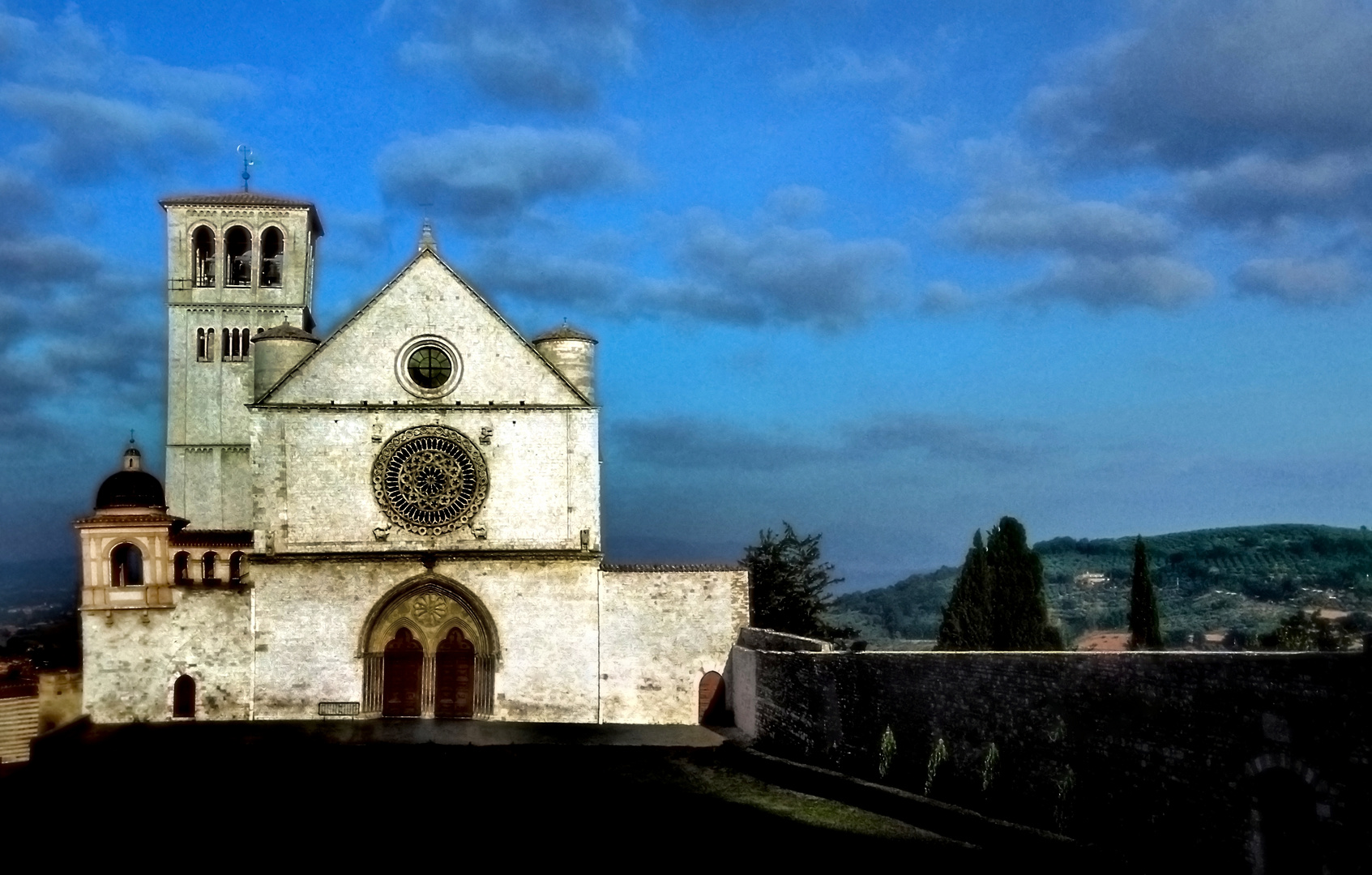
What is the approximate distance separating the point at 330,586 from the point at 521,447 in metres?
5.85

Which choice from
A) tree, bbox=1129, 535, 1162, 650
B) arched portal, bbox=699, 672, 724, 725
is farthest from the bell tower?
tree, bbox=1129, 535, 1162, 650

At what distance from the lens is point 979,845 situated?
17344 mm

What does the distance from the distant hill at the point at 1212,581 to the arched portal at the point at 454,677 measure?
79.1 m

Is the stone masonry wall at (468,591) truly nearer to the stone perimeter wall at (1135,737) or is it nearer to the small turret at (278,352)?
Answer: the small turret at (278,352)

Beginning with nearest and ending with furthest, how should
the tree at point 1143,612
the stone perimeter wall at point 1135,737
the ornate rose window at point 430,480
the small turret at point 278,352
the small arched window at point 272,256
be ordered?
the stone perimeter wall at point 1135,737, the ornate rose window at point 430,480, the small turret at point 278,352, the small arched window at point 272,256, the tree at point 1143,612

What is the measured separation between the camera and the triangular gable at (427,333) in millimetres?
32906

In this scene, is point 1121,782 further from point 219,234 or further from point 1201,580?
point 1201,580

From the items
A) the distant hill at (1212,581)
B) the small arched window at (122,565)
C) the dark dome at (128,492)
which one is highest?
the dark dome at (128,492)

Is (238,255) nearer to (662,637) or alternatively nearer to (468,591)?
(468,591)

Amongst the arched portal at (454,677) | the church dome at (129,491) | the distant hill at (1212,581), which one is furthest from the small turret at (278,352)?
the distant hill at (1212,581)

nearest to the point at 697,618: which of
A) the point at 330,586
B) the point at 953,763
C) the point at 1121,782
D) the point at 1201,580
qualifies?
the point at 330,586

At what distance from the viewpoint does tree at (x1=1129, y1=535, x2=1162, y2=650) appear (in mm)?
47312

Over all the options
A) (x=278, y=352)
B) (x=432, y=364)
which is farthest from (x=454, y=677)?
(x=278, y=352)

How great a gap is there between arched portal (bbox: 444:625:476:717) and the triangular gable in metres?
6.19
